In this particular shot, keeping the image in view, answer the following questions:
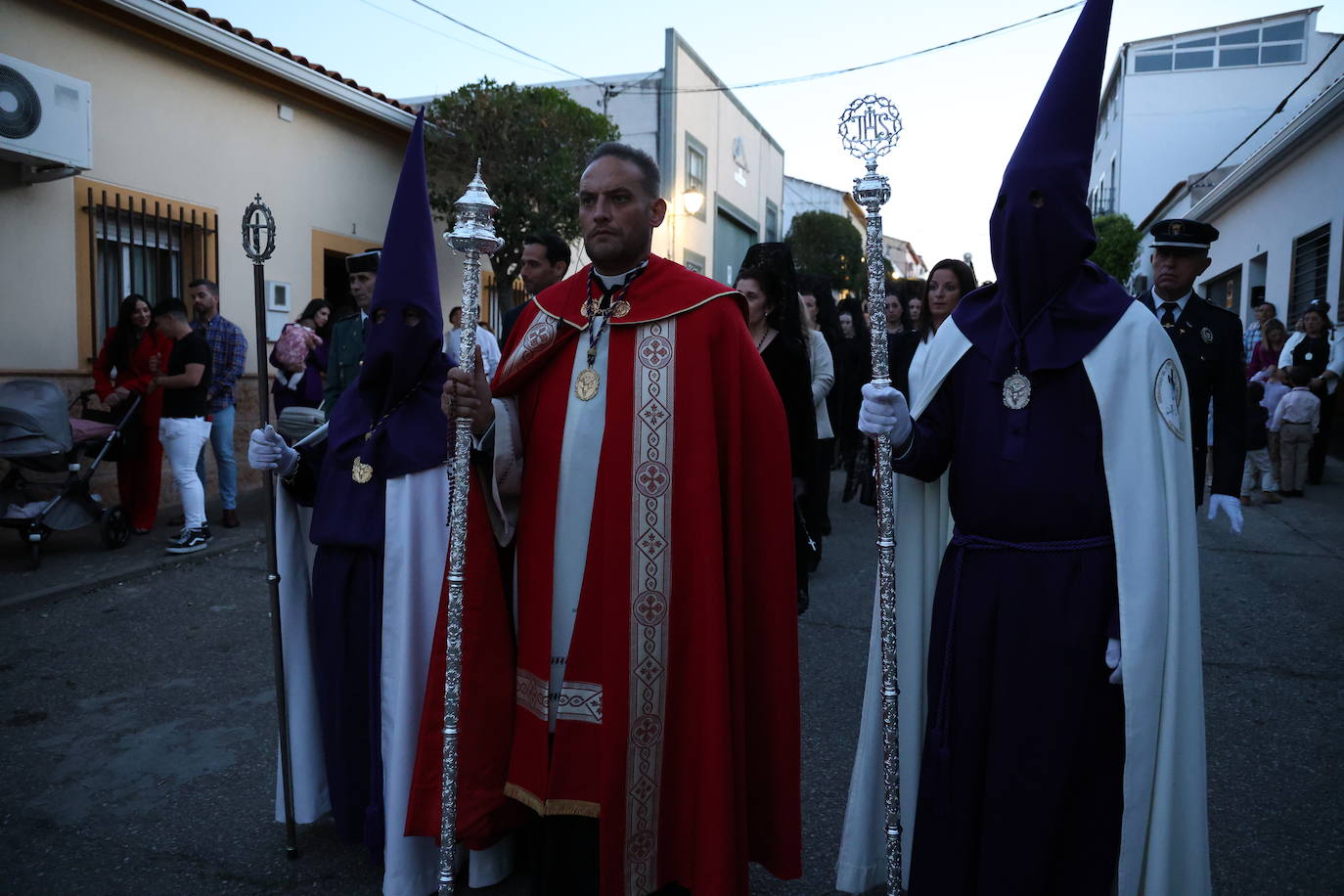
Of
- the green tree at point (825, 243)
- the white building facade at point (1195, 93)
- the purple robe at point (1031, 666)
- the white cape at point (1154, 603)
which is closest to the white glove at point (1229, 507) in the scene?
the white cape at point (1154, 603)

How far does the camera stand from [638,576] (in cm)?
275

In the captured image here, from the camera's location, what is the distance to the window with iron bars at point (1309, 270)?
14.8m

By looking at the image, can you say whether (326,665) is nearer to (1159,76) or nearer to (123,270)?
(123,270)

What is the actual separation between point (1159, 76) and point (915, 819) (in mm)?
35148

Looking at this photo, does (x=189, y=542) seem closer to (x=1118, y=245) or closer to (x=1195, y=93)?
(x=1118, y=245)

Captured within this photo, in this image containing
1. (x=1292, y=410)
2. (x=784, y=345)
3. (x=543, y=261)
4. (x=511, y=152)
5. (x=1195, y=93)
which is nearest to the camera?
(x=784, y=345)

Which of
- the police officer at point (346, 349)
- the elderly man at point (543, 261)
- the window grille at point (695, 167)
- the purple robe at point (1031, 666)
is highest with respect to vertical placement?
the window grille at point (695, 167)

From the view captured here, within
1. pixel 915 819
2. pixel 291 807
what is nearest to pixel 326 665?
pixel 291 807

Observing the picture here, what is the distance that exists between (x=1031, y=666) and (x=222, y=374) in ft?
25.4

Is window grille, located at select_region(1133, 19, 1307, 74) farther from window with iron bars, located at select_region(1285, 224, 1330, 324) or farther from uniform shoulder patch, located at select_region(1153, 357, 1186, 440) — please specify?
uniform shoulder patch, located at select_region(1153, 357, 1186, 440)

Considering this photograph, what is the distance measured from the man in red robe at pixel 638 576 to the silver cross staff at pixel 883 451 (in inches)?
14.9

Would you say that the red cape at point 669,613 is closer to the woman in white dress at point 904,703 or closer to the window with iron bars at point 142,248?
the woman in white dress at point 904,703

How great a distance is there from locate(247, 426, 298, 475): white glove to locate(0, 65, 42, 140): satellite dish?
626 cm

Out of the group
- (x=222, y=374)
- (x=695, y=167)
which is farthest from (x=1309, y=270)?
(x=222, y=374)
